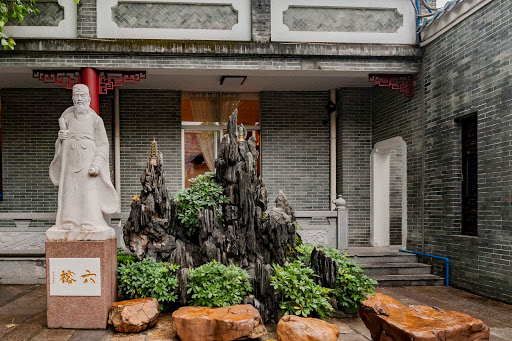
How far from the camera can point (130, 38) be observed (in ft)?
27.2

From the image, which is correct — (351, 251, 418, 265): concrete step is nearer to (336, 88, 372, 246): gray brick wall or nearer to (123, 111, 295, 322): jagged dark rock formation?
(336, 88, 372, 246): gray brick wall

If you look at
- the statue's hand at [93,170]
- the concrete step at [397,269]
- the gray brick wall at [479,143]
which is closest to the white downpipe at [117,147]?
the statue's hand at [93,170]

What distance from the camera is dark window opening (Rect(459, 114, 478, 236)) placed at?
734 cm

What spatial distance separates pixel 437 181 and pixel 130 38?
664cm

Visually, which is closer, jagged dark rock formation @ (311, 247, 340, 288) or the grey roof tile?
jagged dark rock formation @ (311, 247, 340, 288)

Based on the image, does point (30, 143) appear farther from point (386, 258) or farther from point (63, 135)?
point (386, 258)

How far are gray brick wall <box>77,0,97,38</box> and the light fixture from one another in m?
2.89

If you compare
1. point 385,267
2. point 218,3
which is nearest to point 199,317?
point 385,267

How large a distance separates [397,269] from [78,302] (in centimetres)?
586

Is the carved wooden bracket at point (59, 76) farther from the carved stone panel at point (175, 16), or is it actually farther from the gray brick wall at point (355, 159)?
the gray brick wall at point (355, 159)

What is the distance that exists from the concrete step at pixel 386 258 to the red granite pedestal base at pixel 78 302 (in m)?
5.21

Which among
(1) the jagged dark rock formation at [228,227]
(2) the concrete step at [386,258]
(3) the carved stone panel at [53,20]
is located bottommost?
(2) the concrete step at [386,258]

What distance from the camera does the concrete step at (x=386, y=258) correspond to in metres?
8.60

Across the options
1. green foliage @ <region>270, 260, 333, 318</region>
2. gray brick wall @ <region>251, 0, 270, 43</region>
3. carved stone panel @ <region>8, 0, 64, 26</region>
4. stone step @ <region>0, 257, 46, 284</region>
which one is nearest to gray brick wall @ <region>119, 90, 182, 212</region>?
carved stone panel @ <region>8, 0, 64, 26</region>
